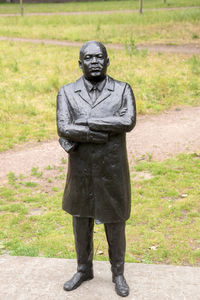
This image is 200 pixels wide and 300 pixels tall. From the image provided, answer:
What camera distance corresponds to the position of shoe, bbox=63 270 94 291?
406 cm

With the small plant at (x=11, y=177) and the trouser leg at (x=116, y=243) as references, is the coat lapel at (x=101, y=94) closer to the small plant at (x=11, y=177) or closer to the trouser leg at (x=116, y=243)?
the trouser leg at (x=116, y=243)

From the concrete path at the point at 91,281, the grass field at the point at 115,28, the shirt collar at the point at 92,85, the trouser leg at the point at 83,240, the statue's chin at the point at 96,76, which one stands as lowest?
the concrete path at the point at 91,281

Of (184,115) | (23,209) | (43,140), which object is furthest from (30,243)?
(184,115)

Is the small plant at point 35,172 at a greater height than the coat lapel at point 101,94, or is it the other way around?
the coat lapel at point 101,94

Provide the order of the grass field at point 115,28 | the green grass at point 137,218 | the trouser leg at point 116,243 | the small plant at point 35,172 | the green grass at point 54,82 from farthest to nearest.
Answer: the grass field at point 115,28
the green grass at point 54,82
the small plant at point 35,172
the green grass at point 137,218
the trouser leg at point 116,243

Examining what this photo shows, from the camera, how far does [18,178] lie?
7.44m

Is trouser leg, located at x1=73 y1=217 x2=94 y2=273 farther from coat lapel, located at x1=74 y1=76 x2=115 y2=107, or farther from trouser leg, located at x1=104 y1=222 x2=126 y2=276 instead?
coat lapel, located at x1=74 y1=76 x2=115 y2=107

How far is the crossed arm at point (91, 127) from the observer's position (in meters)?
3.50

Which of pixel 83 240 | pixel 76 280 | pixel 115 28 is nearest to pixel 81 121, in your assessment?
pixel 83 240

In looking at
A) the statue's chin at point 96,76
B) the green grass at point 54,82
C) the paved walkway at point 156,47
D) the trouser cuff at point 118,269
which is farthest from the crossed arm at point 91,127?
the paved walkway at point 156,47

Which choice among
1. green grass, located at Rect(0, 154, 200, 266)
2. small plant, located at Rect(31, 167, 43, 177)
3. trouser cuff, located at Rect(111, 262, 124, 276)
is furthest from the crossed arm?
small plant, located at Rect(31, 167, 43, 177)

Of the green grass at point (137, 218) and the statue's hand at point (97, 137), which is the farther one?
the green grass at point (137, 218)

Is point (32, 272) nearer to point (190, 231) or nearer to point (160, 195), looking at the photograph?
point (190, 231)

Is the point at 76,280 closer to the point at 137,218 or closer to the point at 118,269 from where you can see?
the point at 118,269
